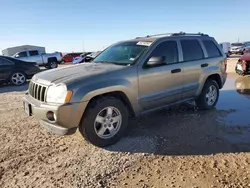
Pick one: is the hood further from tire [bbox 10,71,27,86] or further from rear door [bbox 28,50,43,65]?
rear door [bbox 28,50,43,65]

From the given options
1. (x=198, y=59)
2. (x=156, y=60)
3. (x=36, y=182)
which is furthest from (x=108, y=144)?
(x=198, y=59)

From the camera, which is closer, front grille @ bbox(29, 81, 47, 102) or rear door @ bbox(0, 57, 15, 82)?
front grille @ bbox(29, 81, 47, 102)

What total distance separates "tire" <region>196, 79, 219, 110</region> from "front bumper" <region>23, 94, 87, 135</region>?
329cm

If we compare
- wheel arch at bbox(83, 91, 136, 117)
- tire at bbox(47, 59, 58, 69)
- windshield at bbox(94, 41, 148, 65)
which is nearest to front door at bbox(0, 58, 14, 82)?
windshield at bbox(94, 41, 148, 65)

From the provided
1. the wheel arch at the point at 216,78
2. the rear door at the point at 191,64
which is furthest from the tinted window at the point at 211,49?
the wheel arch at the point at 216,78

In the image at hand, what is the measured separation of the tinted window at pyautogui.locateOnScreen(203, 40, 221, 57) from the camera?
5.97 metres

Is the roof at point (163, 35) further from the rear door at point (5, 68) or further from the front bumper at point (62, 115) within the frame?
the rear door at point (5, 68)

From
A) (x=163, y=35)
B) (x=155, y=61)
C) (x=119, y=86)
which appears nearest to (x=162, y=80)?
(x=155, y=61)

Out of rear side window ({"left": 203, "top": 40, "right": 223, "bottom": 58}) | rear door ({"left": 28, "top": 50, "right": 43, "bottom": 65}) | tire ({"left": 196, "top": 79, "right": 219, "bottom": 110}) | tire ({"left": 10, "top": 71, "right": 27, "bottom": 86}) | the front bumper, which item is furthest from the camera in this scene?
rear door ({"left": 28, "top": 50, "right": 43, "bottom": 65})

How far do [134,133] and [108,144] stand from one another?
71 centimetres

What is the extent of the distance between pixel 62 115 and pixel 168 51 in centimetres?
261

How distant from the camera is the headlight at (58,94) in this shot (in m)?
3.56

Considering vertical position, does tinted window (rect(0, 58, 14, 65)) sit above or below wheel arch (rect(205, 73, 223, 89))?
above

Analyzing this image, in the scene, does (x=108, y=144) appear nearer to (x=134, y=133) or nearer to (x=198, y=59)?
(x=134, y=133)
